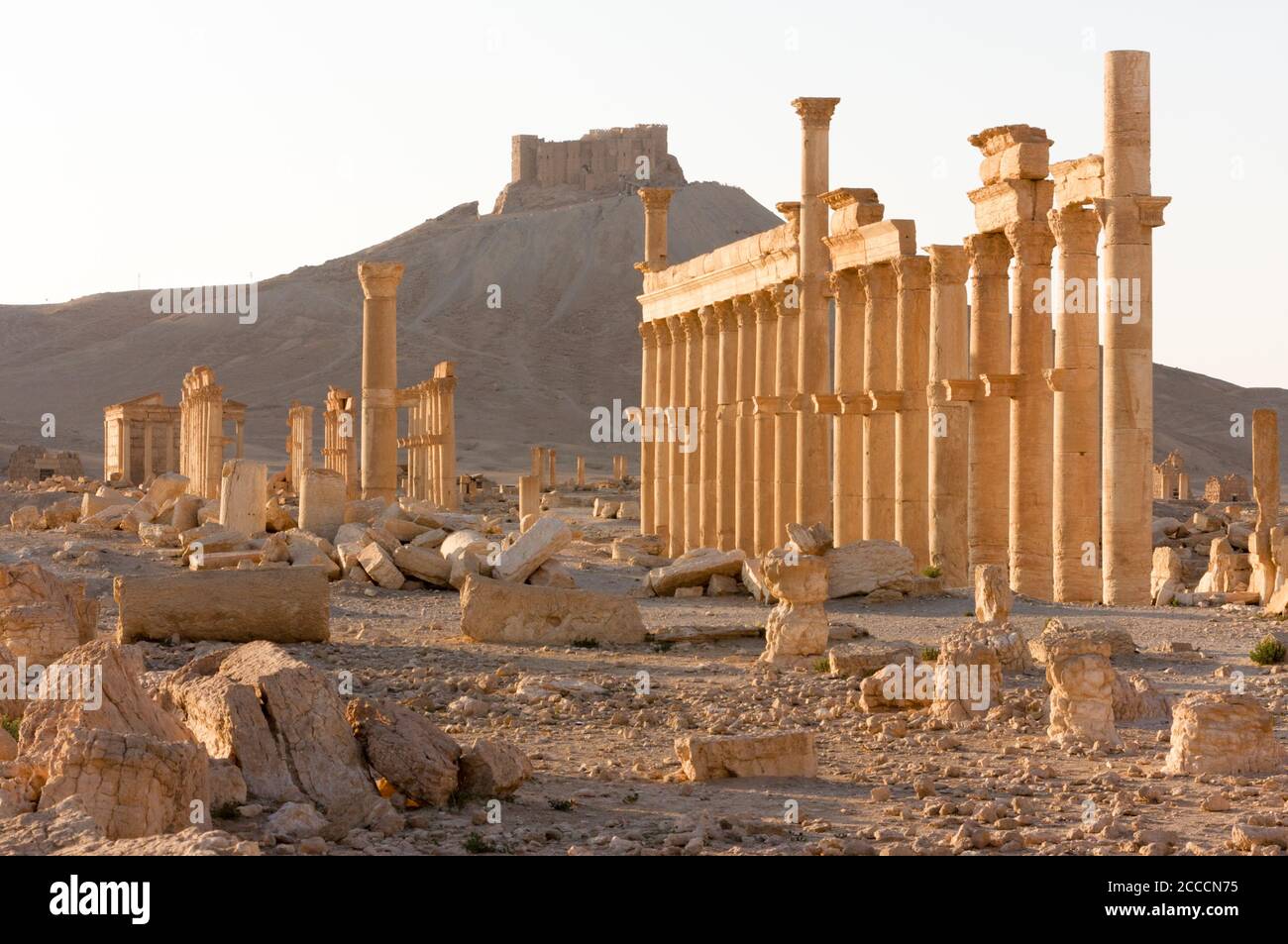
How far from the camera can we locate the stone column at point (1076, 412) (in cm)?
2391

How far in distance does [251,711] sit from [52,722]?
4.29ft

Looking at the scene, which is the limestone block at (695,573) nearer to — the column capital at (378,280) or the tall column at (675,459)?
the column capital at (378,280)

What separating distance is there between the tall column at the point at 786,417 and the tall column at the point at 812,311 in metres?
0.97

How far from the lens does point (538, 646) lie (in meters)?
20.2

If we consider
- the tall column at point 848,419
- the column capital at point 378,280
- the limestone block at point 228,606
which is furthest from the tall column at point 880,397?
the limestone block at point 228,606

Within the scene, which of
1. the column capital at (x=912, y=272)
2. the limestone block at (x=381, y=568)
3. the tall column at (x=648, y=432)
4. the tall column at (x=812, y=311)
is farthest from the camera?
the tall column at (x=648, y=432)

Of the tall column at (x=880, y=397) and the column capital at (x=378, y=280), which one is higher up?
the column capital at (x=378, y=280)

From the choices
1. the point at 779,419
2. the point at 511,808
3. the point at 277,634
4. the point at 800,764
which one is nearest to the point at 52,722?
the point at 511,808

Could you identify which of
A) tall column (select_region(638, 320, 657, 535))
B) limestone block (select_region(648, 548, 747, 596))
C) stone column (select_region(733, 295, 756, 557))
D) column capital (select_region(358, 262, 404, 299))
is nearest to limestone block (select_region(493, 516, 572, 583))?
limestone block (select_region(648, 548, 747, 596))

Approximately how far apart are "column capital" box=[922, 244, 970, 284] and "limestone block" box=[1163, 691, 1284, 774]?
15.5m

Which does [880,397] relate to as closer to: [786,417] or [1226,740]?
[786,417]

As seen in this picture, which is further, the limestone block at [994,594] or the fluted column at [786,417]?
the fluted column at [786,417]

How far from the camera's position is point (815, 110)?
31609mm
